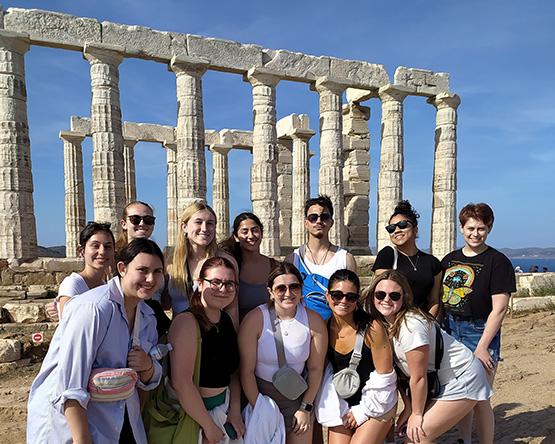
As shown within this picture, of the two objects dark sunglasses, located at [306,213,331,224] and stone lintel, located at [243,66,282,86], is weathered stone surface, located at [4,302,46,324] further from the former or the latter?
stone lintel, located at [243,66,282,86]

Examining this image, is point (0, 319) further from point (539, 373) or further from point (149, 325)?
point (539, 373)

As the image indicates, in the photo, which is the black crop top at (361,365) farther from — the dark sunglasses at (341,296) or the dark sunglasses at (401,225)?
the dark sunglasses at (401,225)

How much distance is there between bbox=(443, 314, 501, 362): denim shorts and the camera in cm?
407

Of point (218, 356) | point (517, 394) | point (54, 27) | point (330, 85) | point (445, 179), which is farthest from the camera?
point (445, 179)

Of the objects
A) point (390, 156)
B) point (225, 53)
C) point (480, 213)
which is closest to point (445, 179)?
point (390, 156)

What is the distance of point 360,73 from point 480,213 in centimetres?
1505

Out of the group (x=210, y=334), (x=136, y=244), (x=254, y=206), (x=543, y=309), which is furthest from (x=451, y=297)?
(x=254, y=206)

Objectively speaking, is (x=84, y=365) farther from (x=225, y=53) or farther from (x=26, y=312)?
(x=225, y=53)

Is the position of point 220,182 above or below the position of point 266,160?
below

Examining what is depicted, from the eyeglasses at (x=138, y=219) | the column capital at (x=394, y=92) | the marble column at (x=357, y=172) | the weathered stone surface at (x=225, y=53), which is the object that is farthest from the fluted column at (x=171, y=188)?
A: the eyeglasses at (x=138, y=219)

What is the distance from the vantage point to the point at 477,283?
402 centimetres

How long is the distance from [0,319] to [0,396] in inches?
123

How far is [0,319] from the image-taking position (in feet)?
30.4

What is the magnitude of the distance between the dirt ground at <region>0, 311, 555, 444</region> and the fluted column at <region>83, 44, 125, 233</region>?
7.51m
